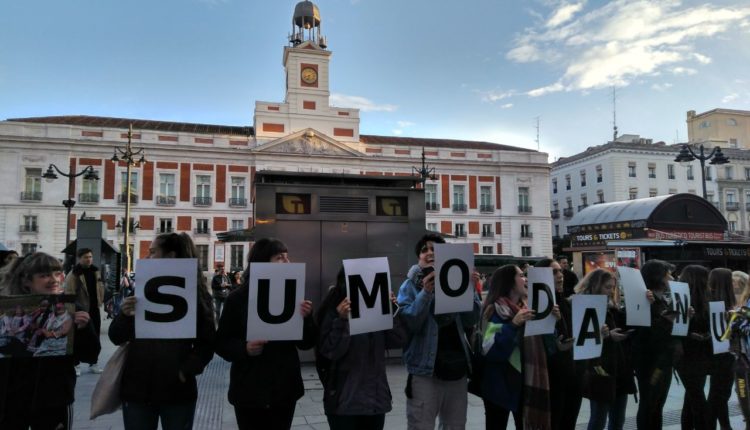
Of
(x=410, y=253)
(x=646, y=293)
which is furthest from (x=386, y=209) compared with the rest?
(x=646, y=293)

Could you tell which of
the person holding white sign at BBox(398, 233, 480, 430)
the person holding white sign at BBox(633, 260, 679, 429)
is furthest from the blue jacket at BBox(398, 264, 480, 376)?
the person holding white sign at BBox(633, 260, 679, 429)

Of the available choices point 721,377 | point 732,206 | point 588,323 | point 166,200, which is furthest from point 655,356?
point 732,206

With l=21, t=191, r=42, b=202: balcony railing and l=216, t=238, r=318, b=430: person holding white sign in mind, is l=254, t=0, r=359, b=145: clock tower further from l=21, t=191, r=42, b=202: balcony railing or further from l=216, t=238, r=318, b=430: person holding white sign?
l=216, t=238, r=318, b=430: person holding white sign

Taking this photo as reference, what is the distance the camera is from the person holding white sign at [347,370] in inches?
147

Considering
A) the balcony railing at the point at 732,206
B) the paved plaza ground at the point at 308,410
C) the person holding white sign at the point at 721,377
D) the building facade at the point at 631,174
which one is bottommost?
the paved plaza ground at the point at 308,410

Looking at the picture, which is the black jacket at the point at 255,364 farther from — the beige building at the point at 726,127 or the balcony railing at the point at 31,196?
the beige building at the point at 726,127

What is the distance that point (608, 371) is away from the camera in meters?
4.93

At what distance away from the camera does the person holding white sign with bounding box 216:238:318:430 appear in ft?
11.8

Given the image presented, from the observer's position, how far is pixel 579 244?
21469mm

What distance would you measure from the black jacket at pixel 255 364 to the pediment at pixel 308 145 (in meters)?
47.1

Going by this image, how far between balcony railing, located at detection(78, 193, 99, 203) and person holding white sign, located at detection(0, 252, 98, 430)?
48.3 m

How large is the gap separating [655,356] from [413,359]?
2.87 meters

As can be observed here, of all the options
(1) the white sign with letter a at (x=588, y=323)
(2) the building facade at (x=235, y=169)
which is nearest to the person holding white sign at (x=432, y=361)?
(1) the white sign with letter a at (x=588, y=323)

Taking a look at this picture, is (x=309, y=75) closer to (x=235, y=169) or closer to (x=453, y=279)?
(x=235, y=169)
